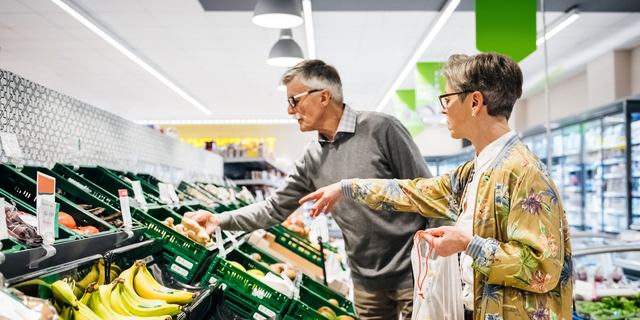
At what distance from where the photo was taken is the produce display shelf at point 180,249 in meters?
1.96

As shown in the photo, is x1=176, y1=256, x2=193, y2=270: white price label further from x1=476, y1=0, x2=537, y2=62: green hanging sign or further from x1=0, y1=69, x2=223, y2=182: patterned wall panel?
x1=476, y1=0, x2=537, y2=62: green hanging sign

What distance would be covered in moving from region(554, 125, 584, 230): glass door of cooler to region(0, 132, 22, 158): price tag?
8.15 metres

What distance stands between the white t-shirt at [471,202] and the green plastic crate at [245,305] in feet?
2.55

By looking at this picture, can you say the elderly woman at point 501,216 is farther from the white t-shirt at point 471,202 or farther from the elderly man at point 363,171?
the elderly man at point 363,171

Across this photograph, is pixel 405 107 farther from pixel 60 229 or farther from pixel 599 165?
pixel 60 229

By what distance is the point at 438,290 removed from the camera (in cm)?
145

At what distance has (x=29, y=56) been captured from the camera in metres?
8.51

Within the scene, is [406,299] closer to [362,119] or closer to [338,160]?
[338,160]

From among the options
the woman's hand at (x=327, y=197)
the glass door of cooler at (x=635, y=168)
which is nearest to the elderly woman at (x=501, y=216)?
the woman's hand at (x=327, y=197)

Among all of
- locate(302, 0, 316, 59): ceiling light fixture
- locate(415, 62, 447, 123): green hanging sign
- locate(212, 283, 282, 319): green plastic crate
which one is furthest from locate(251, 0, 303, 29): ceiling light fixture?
locate(415, 62, 447, 123): green hanging sign

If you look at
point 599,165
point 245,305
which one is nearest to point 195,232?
point 245,305

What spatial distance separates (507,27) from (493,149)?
3447 millimetres

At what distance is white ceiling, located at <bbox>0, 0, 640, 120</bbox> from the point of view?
6.52m

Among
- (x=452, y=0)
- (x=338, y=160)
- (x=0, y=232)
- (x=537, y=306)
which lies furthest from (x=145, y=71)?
(x=537, y=306)
